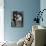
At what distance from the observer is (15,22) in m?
5.21

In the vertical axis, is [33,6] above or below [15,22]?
above

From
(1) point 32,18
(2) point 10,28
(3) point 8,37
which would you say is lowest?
(3) point 8,37

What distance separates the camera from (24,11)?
5.20 meters

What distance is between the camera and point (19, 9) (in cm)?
518

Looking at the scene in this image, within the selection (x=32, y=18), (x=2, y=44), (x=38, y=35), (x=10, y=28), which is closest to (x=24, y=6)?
(x=32, y=18)

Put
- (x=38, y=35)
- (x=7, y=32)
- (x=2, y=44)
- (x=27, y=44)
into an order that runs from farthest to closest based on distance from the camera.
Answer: (x=7, y=32), (x=2, y=44), (x=27, y=44), (x=38, y=35)

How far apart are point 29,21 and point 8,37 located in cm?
103

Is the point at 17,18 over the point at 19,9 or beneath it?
beneath

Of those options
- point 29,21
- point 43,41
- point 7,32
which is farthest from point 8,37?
point 43,41

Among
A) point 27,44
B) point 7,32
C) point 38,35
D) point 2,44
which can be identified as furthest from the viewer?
point 7,32

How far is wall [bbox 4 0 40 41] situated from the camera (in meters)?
5.15

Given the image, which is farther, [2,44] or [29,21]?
[29,21]

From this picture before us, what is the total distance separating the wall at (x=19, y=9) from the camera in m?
5.15

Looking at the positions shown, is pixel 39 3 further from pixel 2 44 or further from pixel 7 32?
pixel 2 44
